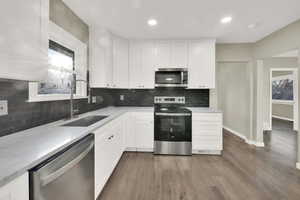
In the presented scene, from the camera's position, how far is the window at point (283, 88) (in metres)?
6.23

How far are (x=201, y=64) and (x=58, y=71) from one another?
2664 millimetres

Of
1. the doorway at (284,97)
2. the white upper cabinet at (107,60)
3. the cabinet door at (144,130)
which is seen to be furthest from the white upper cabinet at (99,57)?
the doorway at (284,97)

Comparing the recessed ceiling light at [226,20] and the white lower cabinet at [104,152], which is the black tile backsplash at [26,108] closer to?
the white lower cabinet at [104,152]

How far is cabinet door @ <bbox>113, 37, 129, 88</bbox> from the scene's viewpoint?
3.31 m

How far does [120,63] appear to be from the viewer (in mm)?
3396

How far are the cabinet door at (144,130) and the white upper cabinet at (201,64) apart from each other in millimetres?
1167

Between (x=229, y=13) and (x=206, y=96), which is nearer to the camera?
(x=229, y=13)

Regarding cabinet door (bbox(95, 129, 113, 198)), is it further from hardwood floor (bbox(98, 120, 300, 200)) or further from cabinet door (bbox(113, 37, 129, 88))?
cabinet door (bbox(113, 37, 129, 88))

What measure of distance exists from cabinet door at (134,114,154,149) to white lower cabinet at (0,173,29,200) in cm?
244

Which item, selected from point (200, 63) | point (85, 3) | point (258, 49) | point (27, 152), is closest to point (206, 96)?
point (200, 63)

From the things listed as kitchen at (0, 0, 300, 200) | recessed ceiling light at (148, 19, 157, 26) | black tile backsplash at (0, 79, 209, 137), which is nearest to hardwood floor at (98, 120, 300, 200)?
kitchen at (0, 0, 300, 200)

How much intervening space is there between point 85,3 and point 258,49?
362 centimetres

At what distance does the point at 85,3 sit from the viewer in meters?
2.08

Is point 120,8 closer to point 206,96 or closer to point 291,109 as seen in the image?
point 206,96
